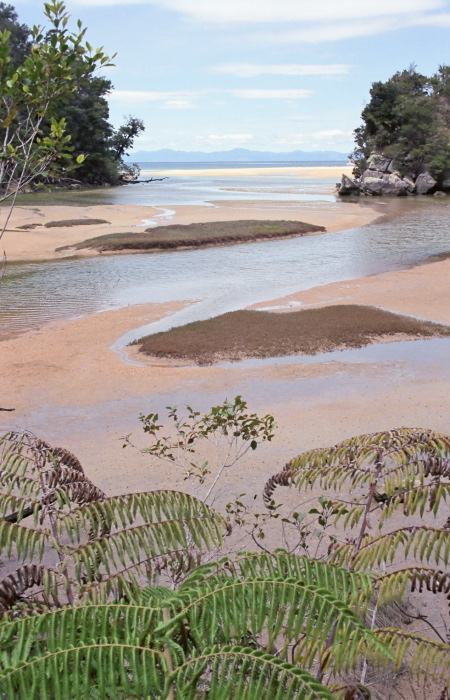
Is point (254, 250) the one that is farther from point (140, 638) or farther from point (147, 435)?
point (140, 638)

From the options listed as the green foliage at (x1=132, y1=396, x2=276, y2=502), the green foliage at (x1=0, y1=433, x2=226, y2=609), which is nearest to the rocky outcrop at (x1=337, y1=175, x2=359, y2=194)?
the green foliage at (x1=132, y1=396, x2=276, y2=502)

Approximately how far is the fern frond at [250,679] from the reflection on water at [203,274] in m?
12.7

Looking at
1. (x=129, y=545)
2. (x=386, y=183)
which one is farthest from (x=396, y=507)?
(x=386, y=183)

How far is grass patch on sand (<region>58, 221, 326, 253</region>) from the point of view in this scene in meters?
29.1

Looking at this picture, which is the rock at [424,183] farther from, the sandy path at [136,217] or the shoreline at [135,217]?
the sandy path at [136,217]

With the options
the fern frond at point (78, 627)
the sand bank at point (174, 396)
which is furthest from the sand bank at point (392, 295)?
the fern frond at point (78, 627)

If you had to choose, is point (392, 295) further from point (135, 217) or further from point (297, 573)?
point (135, 217)

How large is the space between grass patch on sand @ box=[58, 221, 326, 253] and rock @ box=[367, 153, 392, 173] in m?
32.6

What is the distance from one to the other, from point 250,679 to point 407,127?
221ft

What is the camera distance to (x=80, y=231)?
3359cm

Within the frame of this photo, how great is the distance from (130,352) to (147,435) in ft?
15.3

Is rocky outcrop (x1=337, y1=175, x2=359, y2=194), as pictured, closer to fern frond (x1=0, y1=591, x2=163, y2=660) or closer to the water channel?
the water channel

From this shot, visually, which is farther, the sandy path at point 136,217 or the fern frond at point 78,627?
the sandy path at point 136,217

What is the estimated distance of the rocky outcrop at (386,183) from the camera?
62.9m
